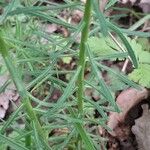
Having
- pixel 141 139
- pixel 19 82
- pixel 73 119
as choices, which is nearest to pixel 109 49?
pixel 141 139

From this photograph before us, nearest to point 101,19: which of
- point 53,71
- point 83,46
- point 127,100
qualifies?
point 83,46

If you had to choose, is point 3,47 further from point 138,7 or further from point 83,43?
point 138,7

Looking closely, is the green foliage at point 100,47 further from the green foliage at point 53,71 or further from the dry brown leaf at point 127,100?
the green foliage at point 53,71

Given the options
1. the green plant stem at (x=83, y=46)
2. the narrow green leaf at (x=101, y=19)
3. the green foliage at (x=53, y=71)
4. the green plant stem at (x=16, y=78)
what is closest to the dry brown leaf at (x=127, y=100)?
the green foliage at (x=53, y=71)

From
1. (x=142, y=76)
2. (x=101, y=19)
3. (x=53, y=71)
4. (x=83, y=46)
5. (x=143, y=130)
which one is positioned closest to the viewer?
(x=101, y=19)

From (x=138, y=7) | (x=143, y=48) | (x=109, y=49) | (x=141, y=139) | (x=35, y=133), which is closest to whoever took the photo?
(x=35, y=133)

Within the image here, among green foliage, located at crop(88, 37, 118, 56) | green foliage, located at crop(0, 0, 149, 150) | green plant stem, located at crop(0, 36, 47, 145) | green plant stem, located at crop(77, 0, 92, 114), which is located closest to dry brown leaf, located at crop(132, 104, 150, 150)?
green foliage, located at crop(88, 37, 118, 56)

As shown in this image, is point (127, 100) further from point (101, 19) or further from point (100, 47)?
point (101, 19)

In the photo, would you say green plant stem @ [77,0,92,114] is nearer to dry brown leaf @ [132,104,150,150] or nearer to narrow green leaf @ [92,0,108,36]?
narrow green leaf @ [92,0,108,36]
